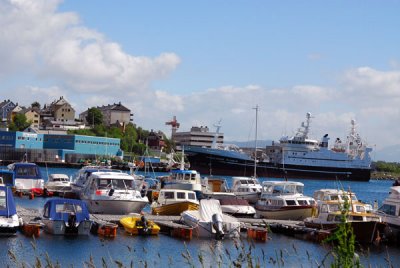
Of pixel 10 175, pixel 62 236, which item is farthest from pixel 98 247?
pixel 10 175

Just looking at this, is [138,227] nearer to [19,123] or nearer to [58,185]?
[58,185]

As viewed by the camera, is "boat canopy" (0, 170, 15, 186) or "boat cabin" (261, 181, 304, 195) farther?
"boat canopy" (0, 170, 15, 186)

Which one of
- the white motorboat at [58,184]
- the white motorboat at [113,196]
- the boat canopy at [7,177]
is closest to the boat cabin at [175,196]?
the white motorboat at [113,196]

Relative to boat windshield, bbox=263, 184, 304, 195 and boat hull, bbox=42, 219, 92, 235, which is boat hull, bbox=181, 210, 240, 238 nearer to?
boat hull, bbox=42, 219, 92, 235

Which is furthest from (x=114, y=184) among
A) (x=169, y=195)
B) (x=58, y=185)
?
(x=58, y=185)

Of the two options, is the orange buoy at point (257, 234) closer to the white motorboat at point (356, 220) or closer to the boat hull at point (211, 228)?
the boat hull at point (211, 228)

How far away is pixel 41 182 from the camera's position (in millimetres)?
56594

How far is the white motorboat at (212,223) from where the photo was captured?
31.7 metres

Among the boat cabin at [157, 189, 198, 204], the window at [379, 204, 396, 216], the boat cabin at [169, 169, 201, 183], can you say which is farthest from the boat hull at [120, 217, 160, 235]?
the boat cabin at [169, 169, 201, 183]

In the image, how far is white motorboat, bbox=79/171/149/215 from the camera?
1489 inches

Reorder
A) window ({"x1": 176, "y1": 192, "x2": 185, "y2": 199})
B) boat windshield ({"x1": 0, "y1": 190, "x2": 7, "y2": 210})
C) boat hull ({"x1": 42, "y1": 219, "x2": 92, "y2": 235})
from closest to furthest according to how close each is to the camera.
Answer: boat windshield ({"x1": 0, "y1": 190, "x2": 7, "y2": 210}) → boat hull ({"x1": 42, "y1": 219, "x2": 92, "y2": 235}) → window ({"x1": 176, "y1": 192, "x2": 185, "y2": 199})

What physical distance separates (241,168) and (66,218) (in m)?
99.3

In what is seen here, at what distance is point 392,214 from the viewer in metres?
34.8

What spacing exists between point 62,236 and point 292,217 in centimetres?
1618
